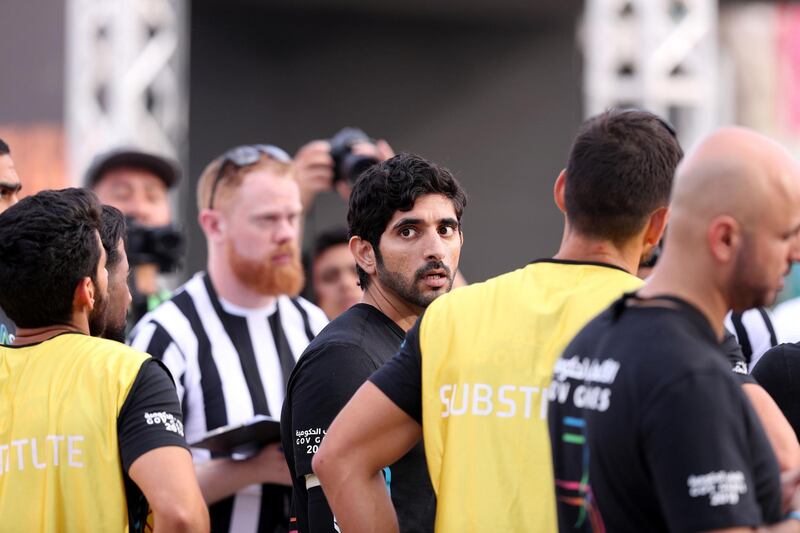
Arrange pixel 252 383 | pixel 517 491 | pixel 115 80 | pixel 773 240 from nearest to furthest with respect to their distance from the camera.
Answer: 1. pixel 773 240
2. pixel 517 491
3. pixel 252 383
4. pixel 115 80

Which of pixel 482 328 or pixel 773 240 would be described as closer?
pixel 773 240

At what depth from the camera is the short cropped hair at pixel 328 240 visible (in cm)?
561

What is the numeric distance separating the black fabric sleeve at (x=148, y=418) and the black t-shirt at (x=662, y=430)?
899mm

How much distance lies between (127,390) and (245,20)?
361 inches

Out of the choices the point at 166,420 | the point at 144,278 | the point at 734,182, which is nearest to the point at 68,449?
the point at 166,420

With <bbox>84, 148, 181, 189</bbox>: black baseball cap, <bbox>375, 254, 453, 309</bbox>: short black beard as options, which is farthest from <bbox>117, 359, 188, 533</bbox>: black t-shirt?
<bbox>84, 148, 181, 189</bbox>: black baseball cap

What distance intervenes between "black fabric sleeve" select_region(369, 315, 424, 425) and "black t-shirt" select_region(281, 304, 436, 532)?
294 millimetres

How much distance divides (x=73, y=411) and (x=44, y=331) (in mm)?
255

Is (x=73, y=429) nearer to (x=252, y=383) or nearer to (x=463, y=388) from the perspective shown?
(x=463, y=388)

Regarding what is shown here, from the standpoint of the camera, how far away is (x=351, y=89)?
11.4 meters

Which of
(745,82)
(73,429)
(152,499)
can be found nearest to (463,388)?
(152,499)

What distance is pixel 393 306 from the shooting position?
2.84m

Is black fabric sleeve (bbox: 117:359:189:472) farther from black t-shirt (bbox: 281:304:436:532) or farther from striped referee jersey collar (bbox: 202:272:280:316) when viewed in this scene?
striped referee jersey collar (bbox: 202:272:280:316)

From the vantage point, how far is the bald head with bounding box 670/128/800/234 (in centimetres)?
175
